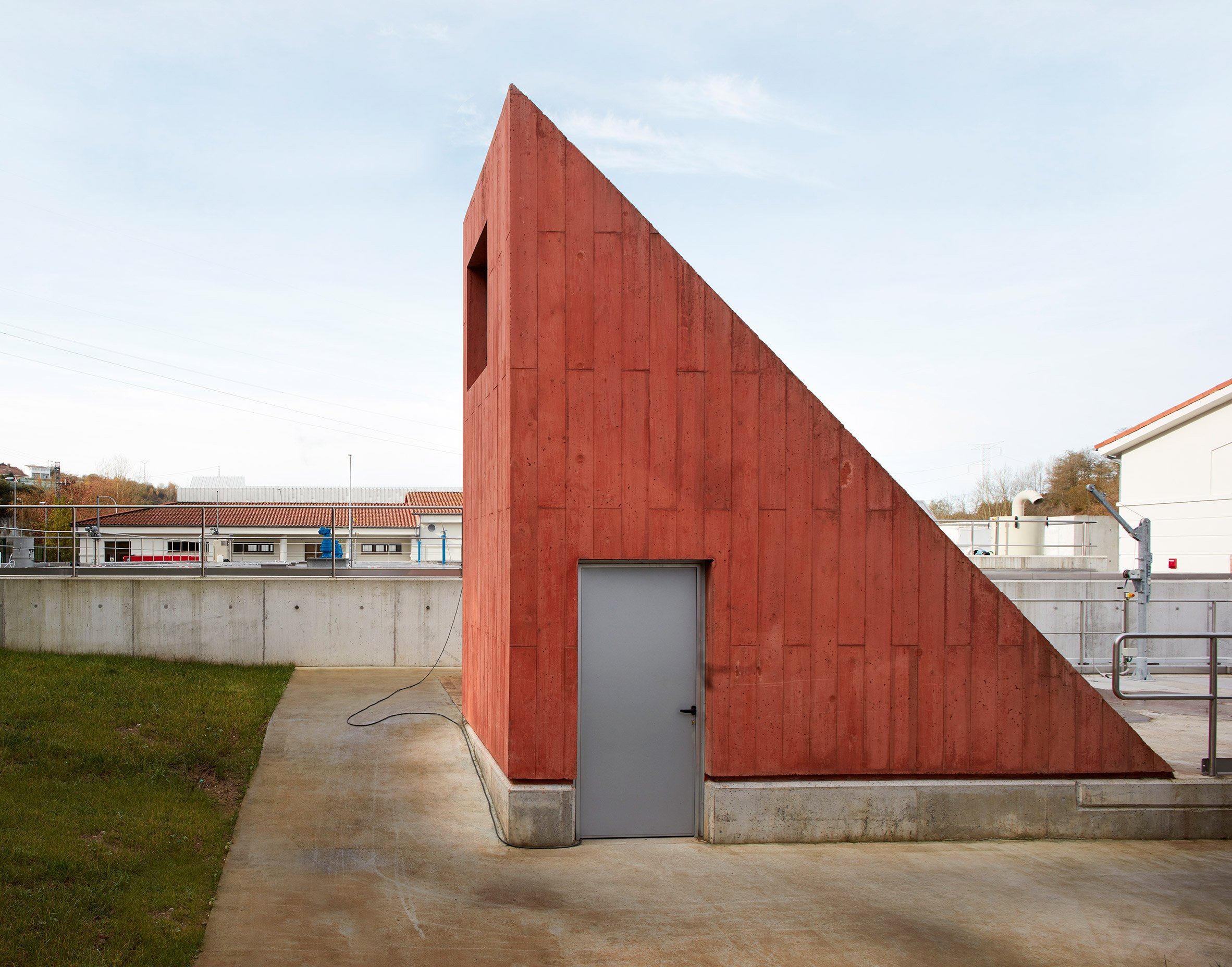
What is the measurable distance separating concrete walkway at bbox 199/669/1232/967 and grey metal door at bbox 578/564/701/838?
1.02 ft

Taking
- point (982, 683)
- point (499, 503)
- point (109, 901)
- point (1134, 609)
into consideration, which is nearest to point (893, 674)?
point (982, 683)

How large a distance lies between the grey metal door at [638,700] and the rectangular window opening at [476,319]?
3639 millimetres

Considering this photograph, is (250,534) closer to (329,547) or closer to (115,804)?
(329,547)

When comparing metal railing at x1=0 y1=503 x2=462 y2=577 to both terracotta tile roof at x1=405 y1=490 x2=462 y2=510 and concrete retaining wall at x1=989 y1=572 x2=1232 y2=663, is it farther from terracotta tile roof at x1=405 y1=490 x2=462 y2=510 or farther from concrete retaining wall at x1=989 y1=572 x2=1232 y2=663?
terracotta tile roof at x1=405 y1=490 x2=462 y2=510

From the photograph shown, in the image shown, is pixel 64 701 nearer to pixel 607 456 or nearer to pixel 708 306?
pixel 607 456

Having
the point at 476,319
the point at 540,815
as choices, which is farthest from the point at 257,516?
the point at 540,815

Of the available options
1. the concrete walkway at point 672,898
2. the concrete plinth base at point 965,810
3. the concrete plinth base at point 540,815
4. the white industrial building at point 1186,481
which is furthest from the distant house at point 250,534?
the white industrial building at point 1186,481

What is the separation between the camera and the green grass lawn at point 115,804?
15.6 ft

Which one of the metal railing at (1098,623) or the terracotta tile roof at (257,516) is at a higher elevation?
the terracotta tile roof at (257,516)

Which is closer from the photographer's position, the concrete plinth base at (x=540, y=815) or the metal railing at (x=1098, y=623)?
the concrete plinth base at (x=540, y=815)

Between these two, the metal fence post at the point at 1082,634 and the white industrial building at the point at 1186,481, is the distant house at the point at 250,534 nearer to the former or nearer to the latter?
the metal fence post at the point at 1082,634

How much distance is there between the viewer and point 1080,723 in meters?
7.48

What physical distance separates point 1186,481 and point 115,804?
32.8 metres

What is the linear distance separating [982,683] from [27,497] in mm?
68043
